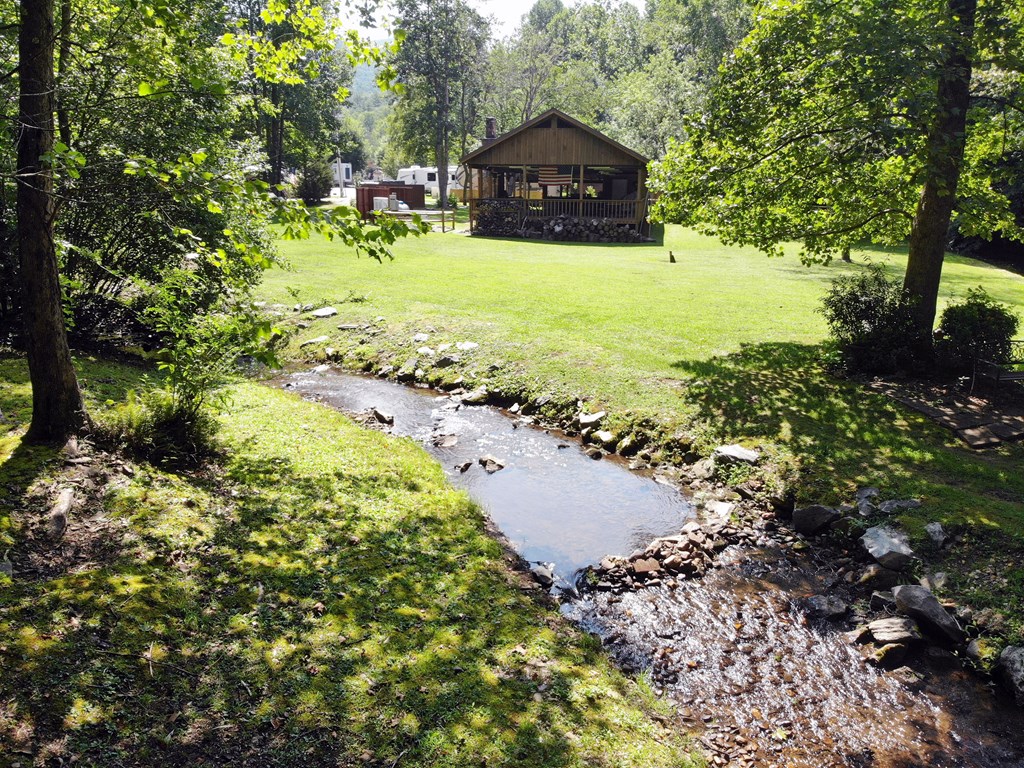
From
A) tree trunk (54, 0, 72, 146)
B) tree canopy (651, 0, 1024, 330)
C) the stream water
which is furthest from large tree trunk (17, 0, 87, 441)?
tree canopy (651, 0, 1024, 330)

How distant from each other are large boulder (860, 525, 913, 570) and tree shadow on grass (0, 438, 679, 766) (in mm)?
3310

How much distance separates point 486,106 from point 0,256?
6539 centimetres

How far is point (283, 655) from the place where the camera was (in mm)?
4328

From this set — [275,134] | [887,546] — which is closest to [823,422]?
[887,546]

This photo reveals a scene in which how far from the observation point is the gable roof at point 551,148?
33.6 m

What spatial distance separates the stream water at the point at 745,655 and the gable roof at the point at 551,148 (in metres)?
28.0

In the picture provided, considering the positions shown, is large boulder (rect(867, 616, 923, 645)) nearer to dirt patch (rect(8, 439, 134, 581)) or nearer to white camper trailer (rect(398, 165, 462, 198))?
dirt patch (rect(8, 439, 134, 581))

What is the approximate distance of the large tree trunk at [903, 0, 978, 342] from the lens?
372 inches

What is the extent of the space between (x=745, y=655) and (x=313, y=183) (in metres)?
45.3

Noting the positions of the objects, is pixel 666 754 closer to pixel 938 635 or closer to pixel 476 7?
pixel 938 635

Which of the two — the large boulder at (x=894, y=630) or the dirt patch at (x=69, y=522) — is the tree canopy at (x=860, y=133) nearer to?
the large boulder at (x=894, y=630)

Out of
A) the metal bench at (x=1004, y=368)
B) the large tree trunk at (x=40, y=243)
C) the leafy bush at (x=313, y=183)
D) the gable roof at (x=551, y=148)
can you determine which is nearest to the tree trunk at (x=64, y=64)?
the large tree trunk at (x=40, y=243)

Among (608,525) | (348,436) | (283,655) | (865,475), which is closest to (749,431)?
A: (865,475)

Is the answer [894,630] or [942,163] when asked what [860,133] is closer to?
[942,163]
